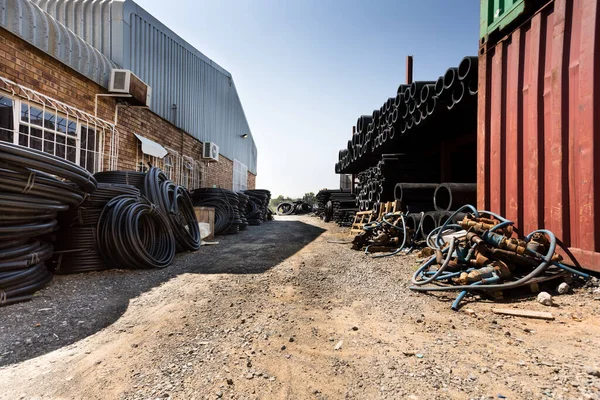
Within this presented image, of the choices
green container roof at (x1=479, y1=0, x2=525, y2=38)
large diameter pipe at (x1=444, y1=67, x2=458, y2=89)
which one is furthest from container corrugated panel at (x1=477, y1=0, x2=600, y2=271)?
large diameter pipe at (x1=444, y1=67, x2=458, y2=89)

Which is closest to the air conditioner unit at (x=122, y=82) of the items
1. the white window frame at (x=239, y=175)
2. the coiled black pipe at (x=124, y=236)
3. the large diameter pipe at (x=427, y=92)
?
the coiled black pipe at (x=124, y=236)

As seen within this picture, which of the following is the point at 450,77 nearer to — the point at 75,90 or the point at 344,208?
the point at 75,90

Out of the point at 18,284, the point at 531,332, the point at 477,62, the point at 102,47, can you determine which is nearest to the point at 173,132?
the point at 102,47

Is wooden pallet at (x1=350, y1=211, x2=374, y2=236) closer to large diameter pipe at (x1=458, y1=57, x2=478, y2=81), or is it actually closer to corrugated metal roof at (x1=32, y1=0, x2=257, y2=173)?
large diameter pipe at (x1=458, y1=57, x2=478, y2=81)

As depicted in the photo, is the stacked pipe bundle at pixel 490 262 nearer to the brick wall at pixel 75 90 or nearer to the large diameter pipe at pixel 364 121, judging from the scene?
the brick wall at pixel 75 90

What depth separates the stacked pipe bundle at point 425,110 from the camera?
4.83 m

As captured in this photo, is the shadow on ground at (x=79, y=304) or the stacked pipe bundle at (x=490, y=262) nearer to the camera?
the shadow on ground at (x=79, y=304)

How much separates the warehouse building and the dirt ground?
3526mm

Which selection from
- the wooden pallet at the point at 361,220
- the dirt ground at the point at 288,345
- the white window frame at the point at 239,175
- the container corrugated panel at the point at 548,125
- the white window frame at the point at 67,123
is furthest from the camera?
the white window frame at the point at 239,175

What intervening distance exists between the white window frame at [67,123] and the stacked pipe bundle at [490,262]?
20.6ft

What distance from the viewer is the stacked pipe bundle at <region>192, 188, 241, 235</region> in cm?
865

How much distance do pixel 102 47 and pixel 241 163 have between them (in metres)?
13.3

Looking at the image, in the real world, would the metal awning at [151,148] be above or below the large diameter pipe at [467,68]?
below

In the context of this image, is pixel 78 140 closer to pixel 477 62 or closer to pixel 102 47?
pixel 102 47
